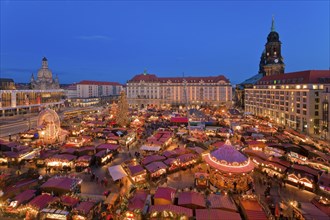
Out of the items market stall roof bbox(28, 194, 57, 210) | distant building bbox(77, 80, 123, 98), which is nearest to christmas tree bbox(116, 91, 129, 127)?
market stall roof bbox(28, 194, 57, 210)

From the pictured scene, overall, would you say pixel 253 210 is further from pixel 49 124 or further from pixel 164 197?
pixel 49 124

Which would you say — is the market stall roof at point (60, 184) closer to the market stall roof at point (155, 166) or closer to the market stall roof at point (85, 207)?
the market stall roof at point (85, 207)

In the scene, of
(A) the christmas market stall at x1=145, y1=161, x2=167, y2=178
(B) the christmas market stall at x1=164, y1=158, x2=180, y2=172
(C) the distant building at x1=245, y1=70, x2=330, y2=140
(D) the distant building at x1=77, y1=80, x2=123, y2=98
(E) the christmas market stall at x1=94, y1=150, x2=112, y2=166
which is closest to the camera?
(A) the christmas market stall at x1=145, y1=161, x2=167, y2=178

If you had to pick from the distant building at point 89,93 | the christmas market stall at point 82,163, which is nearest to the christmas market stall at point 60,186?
the christmas market stall at point 82,163

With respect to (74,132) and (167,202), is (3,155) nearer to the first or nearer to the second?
(74,132)

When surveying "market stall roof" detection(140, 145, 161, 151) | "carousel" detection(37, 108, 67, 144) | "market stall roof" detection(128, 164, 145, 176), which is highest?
"carousel" detection(37, 108, 67, 144)

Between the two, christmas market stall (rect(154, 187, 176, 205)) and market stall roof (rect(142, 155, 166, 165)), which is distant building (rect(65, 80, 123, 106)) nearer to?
market stall roof (rect(142, 155, 166, 165))

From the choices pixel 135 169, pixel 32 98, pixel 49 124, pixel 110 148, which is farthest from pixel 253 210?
pixel 32 98
